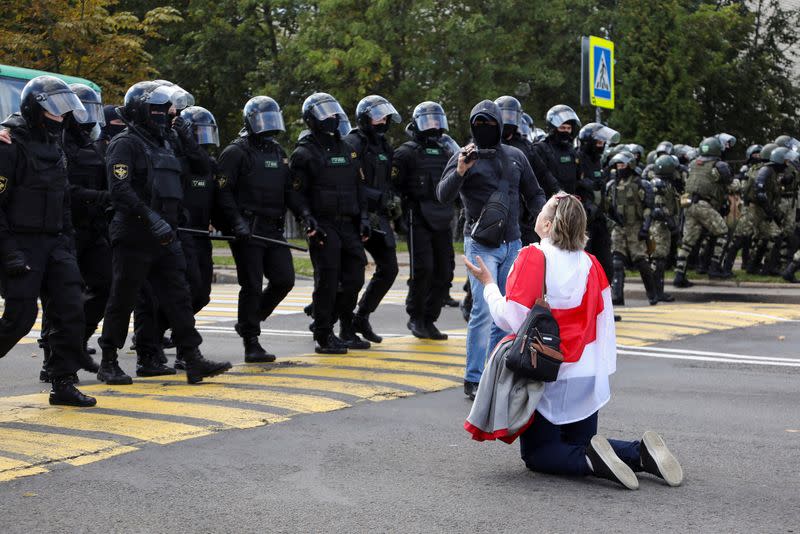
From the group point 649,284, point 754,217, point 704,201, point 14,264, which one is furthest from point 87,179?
point 754,217

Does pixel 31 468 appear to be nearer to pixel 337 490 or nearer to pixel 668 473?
pixel 337 490

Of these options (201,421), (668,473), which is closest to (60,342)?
(201,421)

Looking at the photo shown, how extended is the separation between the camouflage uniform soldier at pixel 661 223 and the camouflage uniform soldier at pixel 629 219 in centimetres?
22

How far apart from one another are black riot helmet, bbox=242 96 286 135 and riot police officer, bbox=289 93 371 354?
42cm

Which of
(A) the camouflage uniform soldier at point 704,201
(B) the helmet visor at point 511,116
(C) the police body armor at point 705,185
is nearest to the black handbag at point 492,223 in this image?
(B) the helmet visor at point 511,116

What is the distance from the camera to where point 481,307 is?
26.5 ft

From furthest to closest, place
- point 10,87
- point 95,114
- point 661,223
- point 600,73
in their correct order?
point 10,87 < point 600,73 < point 661,223 < point 95,114

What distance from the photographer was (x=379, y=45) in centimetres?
3591

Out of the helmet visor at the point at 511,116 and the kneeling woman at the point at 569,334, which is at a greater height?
the helmet visor at the point at 511,116

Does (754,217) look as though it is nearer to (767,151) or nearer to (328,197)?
(767,151)

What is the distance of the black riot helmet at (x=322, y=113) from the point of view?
34.3ft

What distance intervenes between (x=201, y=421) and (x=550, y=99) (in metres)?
33.7

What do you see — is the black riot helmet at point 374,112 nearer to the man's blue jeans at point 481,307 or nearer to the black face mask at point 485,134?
the black face mask at point 485,134

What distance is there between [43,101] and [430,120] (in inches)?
168
